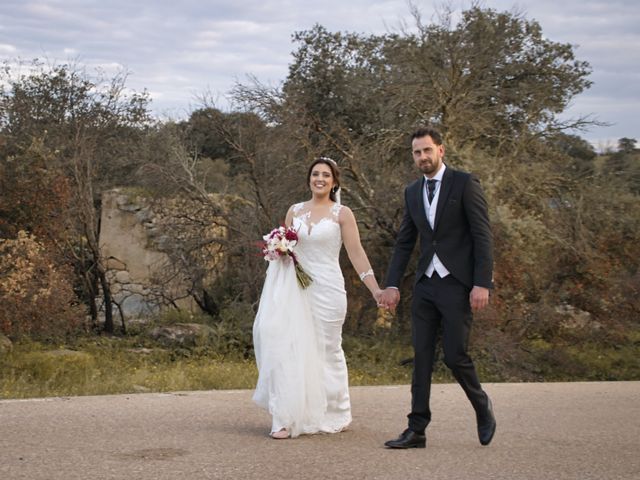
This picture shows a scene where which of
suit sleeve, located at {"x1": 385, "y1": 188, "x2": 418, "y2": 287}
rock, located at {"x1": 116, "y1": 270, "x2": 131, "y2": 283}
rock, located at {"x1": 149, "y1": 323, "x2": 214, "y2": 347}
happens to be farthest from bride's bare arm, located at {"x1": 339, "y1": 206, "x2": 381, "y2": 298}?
rock, located at {"x1": 116, "y1": 270, "x2": 131, "y2": 283}

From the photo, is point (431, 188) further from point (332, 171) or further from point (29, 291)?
point (29, 291)

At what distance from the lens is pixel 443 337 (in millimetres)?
7254

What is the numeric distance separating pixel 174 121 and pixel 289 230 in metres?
14.6

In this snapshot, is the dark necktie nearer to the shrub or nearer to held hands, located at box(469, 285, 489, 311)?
held hands, located at box(469, 285, 489, 311)

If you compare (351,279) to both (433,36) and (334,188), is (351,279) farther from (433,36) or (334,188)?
(334,188)

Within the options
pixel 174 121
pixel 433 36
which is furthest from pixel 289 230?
pixel 433 36

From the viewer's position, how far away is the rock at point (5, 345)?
56.3 ft

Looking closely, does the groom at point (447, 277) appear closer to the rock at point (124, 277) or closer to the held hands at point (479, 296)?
the held hands at point (479, 296)

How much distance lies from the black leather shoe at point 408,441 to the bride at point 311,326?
2.72 ft

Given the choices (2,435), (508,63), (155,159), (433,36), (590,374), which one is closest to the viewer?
(2,435)

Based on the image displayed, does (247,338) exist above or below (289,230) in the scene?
below

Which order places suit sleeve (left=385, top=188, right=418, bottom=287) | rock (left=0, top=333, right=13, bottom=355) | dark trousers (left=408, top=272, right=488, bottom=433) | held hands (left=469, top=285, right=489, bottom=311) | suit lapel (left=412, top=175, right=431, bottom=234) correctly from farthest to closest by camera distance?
rock (left=0, top=333, right=13, bottom=355)
suit sleeve (left=385, top=188, right=418, bottom=287)
suit lapel (left=412, top=175, right=431, bottom=234)
dark trousers (left=408, top=272, right=488, bottom=433)
held hands (left=469, top=285, right=489, bottom=311)

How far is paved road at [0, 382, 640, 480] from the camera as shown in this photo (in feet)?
20.4

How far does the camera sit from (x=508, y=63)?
31203mm
